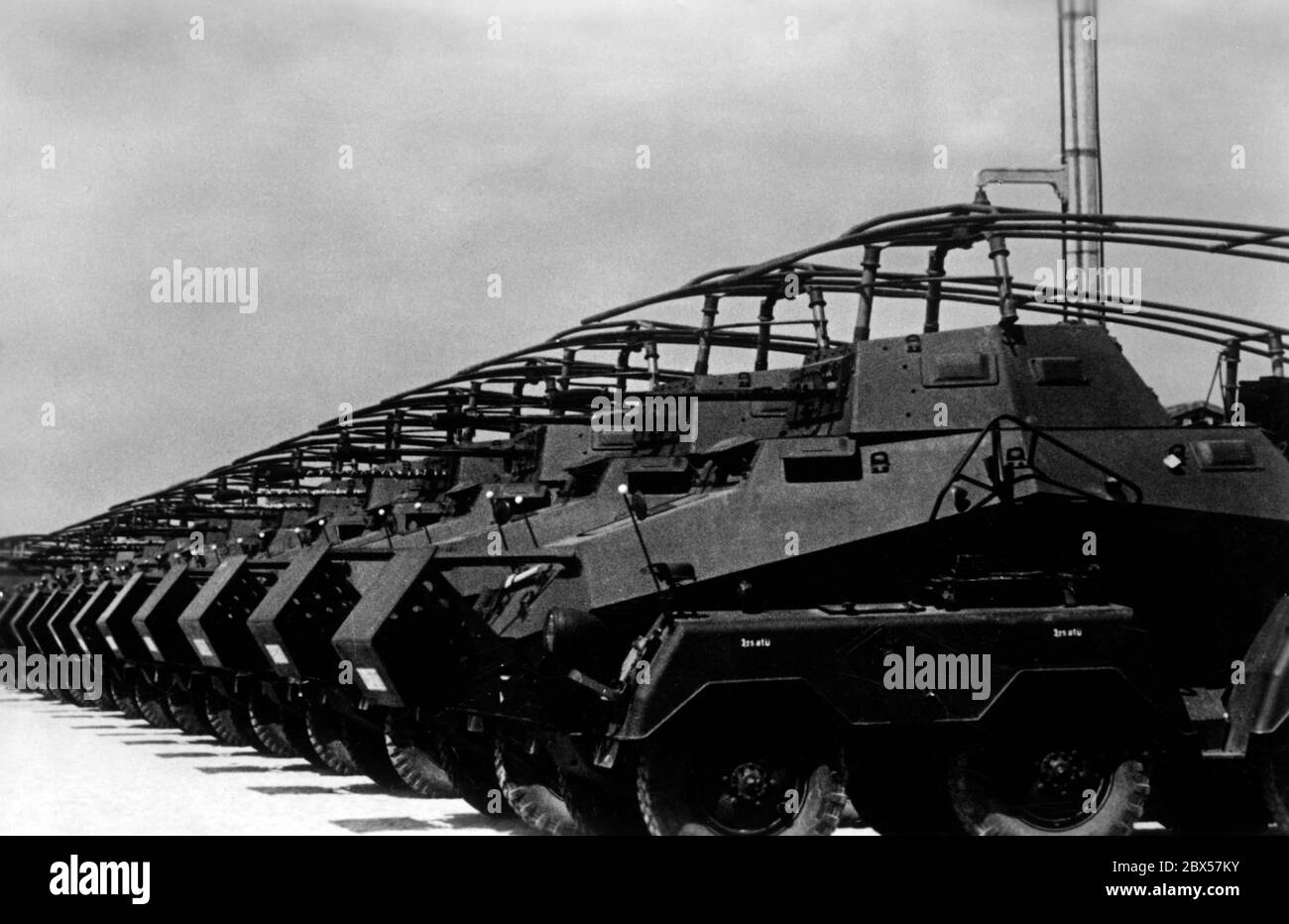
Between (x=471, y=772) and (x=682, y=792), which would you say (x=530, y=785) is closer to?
(x=471, y=772)

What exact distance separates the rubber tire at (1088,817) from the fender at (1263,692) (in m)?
0.98

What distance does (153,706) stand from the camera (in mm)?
35156

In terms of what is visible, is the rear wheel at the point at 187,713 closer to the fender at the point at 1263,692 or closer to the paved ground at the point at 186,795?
the paved ground at the point at 186,795

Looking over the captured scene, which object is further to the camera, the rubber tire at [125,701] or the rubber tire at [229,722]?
the rubber tire at [125,701]

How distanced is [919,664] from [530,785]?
3.84m

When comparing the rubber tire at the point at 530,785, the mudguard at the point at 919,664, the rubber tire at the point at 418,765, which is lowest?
the rubber tire at the point at 418,765

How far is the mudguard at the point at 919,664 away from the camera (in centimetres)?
1505

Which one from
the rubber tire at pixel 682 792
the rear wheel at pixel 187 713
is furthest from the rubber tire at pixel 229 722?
the rubber tire at pixel 682 792

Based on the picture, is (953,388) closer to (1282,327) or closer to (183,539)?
(1282,327)

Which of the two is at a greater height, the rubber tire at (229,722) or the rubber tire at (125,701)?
the rubber tire at (229,722)

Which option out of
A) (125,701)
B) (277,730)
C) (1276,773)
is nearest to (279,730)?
(277,730)
